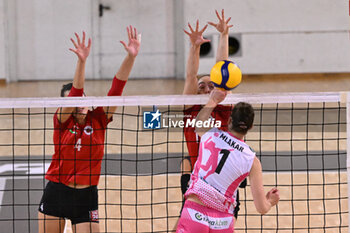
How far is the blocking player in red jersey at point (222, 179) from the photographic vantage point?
3.22 metres

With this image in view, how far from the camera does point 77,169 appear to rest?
4074 mm

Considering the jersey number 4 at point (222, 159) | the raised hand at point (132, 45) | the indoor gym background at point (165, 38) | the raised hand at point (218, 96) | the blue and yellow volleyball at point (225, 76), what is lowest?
the jersey number 4 at point (222, 159)

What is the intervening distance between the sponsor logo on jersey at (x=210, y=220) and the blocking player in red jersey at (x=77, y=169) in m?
1.09

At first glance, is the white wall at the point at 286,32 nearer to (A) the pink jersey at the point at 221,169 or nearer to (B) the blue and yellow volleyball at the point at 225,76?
(B) the blue and yellow volleyball at the point at 225,76

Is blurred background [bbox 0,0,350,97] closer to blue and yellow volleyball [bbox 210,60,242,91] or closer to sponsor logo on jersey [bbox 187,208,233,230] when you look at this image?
blue and yellow volleyball [bbox 210,60,242,91]

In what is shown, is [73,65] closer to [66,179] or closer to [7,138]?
[7,138]

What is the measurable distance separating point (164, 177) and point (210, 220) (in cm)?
342

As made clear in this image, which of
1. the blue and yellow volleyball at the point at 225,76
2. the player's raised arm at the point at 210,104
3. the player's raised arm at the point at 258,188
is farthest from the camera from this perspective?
the blue and yellow volleyball at the point at 225,76

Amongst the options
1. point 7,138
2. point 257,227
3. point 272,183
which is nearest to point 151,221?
point 257,227

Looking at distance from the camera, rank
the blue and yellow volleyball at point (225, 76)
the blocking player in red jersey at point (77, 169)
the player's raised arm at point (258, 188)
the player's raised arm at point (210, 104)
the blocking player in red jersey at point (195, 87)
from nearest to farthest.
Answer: the player's raised arm at point (258, 188)
the player's raised arm at point (210, 104)
the blue and yellow volleyball at point (225, 76)
the blocking player in red jersey at point (77, 169)
the blocking player in red jersey at point (195, 87)

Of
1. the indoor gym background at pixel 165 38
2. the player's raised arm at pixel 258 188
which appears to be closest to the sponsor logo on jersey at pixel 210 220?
the player's raised arm at pixel 258 188

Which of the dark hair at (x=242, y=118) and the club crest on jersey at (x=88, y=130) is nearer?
the dark hair at (x=242, y=118)

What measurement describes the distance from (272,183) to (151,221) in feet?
6.15

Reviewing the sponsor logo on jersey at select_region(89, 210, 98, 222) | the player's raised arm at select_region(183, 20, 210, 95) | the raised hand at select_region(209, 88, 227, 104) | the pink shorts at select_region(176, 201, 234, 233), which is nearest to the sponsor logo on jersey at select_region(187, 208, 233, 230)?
the pink shorts at select_region(176, 201, 234, 233)
